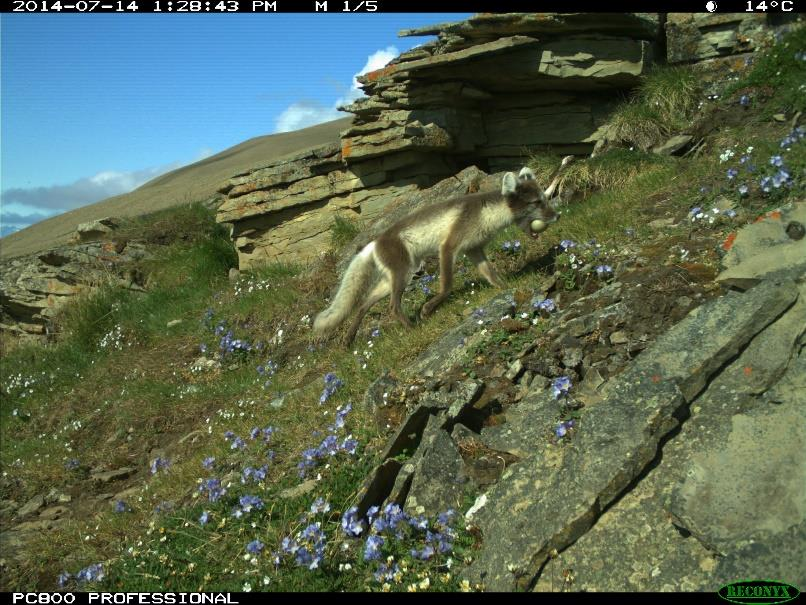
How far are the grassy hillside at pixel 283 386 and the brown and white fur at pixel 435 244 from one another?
1.22 feet

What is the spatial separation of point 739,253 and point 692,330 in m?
1.21

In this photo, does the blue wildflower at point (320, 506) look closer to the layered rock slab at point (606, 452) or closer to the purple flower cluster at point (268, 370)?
the layered rock slab at point (606, 452)

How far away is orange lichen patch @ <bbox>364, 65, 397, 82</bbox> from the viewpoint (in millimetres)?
12055

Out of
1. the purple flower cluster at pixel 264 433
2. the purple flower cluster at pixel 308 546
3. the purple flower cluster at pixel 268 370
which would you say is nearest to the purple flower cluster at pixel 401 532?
the purple flower cluster at pixel 308 546

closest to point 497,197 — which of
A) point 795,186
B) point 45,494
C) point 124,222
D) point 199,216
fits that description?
point 795,186

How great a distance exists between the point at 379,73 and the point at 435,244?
5.12 m

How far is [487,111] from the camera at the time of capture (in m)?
13.0

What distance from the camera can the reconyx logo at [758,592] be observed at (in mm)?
3244

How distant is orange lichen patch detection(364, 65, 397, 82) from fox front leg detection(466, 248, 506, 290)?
4.82m

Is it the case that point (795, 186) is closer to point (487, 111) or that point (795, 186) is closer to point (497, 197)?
point (497, 197)

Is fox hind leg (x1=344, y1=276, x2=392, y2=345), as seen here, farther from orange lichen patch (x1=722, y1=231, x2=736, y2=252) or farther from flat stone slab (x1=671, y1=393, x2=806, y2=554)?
flat stone slab (x1=671, y1=393, x2=806, y2=554)

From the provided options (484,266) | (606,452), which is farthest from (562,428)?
(484,266)

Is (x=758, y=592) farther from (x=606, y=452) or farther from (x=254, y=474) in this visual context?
(x=254, y=474)

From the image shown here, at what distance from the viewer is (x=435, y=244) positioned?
8539mm
